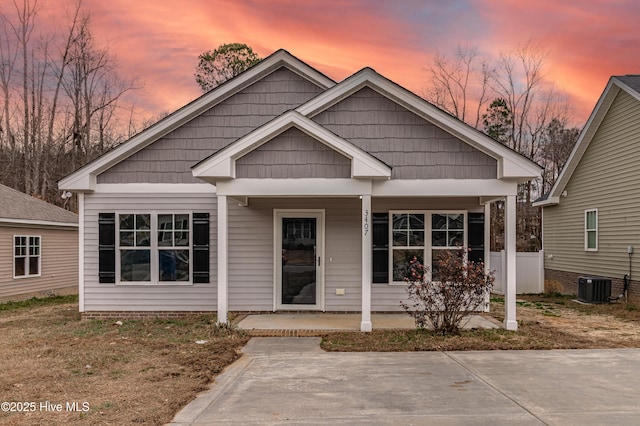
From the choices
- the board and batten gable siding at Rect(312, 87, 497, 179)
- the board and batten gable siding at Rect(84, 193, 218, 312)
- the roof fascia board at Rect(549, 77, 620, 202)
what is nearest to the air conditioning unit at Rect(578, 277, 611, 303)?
the roof fascia board at Rect(549, 77, 620, 202)

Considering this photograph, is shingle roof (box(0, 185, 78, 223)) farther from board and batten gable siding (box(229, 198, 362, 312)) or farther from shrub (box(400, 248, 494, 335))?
shrub (box(400, 248, 494, 335))

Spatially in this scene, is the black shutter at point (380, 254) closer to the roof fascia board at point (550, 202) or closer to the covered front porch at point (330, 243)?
the covered front porch at point (330, 243)

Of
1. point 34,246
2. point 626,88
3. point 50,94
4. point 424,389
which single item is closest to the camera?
point 424,389

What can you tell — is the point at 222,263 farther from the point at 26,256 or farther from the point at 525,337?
the point at 26,256

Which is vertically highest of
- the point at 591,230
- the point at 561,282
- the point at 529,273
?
the point at 591,230

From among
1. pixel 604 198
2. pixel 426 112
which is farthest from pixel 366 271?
pixel 604 198

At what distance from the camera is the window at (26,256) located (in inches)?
604

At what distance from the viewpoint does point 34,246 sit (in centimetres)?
1628

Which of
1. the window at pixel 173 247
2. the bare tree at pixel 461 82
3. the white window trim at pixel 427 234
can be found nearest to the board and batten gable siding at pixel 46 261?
the window at pixel 173 247

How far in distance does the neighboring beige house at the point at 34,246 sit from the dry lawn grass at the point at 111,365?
4.63 meters

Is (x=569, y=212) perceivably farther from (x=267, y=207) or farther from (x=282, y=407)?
(x=282, y=407)

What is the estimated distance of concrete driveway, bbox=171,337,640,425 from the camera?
493 centimetres

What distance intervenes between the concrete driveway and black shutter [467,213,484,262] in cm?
331

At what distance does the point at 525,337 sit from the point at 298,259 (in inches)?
181
